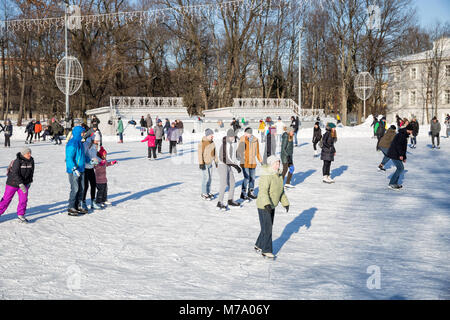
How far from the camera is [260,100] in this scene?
43438 millimetres

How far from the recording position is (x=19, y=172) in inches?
309

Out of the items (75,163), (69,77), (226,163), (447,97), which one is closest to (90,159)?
(75,163)

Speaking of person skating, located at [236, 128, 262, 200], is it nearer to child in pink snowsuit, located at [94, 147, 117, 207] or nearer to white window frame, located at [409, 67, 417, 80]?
child in pink snowsuit, located at [94, 147, 117, 207]

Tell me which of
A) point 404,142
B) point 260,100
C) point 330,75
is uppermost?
point 330,75

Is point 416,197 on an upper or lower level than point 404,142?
lower

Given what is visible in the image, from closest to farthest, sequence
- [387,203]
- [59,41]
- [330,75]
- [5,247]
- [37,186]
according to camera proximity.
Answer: [5,247], [387,203], [37,186], [59,41], [330,75]

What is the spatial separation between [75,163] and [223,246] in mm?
3146

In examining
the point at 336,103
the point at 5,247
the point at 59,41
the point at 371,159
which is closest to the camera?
the point at 5,247

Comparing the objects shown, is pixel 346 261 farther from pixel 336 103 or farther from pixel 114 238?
pixel 336 103

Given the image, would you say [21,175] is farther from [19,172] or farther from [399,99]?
[399,99]

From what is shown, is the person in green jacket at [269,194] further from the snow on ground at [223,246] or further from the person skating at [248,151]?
the person skating at [248,151]

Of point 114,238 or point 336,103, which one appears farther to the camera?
point 336,103

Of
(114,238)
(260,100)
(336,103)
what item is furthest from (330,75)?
(114,238)
